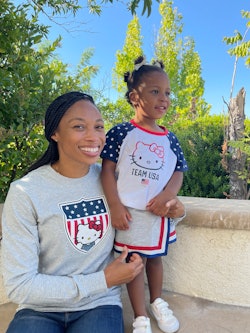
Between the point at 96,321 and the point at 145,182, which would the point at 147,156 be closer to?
the point at 145,182

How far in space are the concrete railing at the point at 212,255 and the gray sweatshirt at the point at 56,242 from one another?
666 mm

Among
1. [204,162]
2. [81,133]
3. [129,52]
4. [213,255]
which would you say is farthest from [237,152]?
[129,52]

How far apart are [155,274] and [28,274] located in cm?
76

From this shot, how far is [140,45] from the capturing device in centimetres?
1405

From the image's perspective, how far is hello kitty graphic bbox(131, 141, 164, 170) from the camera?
175 centimetres

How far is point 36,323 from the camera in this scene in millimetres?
1393

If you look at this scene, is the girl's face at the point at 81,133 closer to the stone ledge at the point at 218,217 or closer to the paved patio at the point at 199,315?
the stone ledge at the point at 218,217

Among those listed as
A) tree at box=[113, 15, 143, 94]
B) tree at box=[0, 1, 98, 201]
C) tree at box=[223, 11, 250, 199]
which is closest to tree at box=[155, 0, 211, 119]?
tree at box=[113, 15, 143, 94]

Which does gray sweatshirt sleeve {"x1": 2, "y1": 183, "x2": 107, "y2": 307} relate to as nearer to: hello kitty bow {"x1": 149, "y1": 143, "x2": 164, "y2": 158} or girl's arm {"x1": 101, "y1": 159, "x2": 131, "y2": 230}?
girl's arm {"x1": 101, "y1": 159, "x2": 131, "y2": 230}

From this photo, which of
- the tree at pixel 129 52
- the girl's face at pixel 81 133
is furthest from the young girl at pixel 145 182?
the tree at pixel 129 52

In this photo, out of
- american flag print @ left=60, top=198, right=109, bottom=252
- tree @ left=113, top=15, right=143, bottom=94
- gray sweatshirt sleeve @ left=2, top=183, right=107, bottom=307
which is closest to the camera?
gray sweatshirt sleeve @ left=2, top=183, right=107, bottom=307

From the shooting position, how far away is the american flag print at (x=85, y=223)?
1493 mm

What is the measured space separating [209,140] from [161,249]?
4.26 m

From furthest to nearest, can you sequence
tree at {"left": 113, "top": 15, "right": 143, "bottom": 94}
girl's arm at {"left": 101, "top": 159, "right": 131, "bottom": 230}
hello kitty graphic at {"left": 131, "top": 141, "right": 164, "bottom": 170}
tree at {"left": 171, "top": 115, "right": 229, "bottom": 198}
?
tree at {"left": 113, "top": 15, "right": 143, "bottom": 94} → tree at {"left": 171, "top": 115, "right": 229, "bottom": 198} → hello kitty graphic at {"left": 131, "top": 141, "right": 164, "bottom": 170} → girl's arm at {"left": 101, "top": 159, "right": 131, "bottom": 230}
